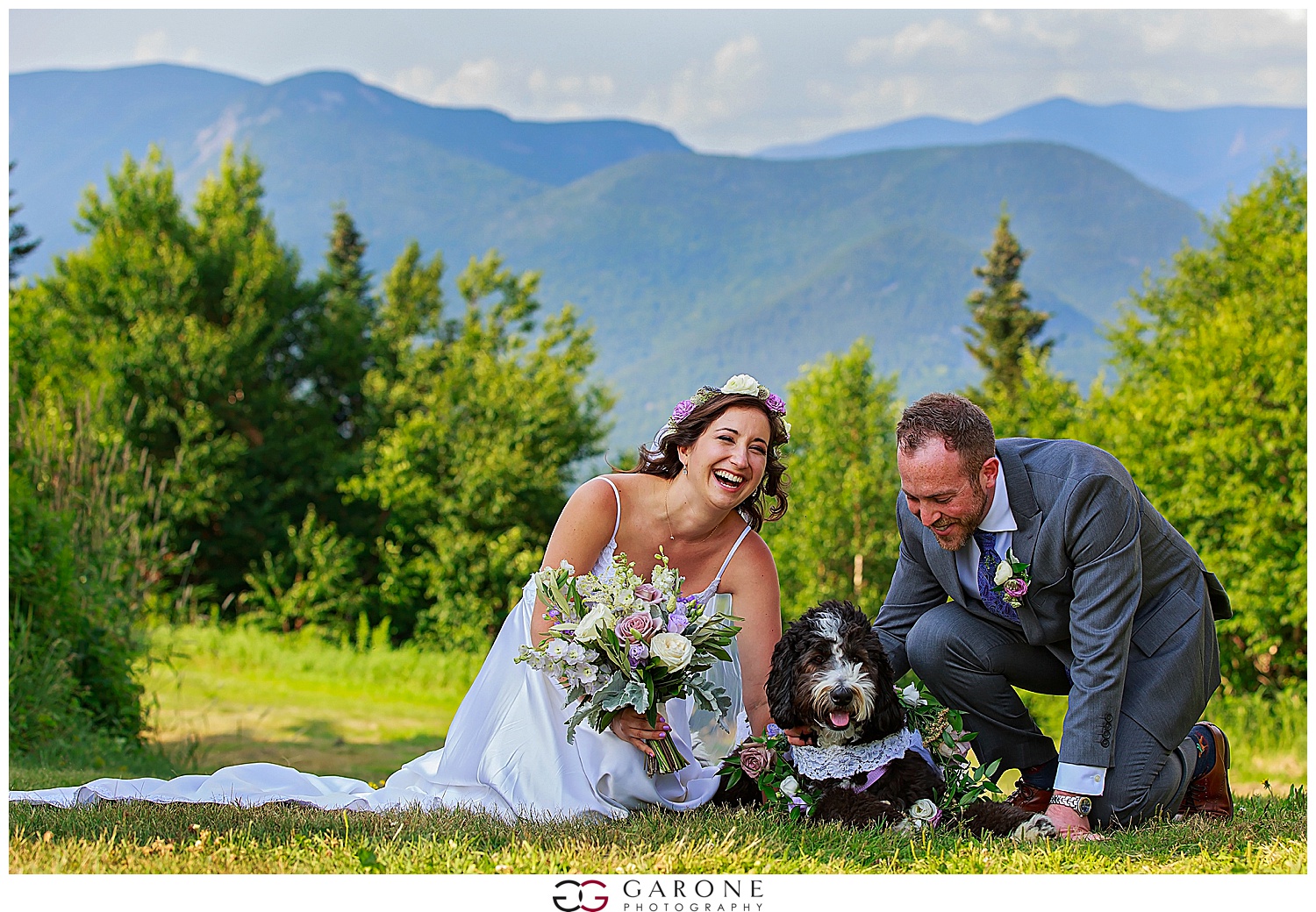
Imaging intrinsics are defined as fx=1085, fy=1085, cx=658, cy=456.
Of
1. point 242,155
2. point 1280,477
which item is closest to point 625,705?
point 1280,477

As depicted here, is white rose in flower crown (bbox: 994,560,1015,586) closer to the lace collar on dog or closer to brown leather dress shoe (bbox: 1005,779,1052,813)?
the lace collar on dog

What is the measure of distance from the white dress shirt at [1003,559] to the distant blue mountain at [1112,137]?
4961cm

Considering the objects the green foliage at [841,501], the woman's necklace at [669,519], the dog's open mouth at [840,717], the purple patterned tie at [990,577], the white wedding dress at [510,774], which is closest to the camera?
the dog's open mouth at [840,717]

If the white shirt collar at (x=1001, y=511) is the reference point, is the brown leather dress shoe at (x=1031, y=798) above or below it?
below

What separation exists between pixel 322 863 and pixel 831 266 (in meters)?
44.9

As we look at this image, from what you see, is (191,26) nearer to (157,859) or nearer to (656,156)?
(656,156)

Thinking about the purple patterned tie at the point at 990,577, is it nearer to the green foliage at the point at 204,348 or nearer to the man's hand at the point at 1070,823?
the man's hand at the point at 1070,823

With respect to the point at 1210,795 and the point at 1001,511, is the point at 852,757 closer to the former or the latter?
the point at 1001,511

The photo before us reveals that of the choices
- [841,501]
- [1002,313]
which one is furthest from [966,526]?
[1002,313]

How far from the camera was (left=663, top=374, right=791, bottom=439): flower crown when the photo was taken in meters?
4.58

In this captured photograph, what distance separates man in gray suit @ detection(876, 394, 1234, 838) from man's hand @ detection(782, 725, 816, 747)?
86 cm

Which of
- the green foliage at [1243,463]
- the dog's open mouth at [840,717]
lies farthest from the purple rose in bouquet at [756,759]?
the green foliage at [1243,463]

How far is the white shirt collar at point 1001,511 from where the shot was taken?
400 centimetres
